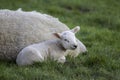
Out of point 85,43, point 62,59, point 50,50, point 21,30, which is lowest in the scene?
point 85,43

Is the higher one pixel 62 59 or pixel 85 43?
pixel 62 59

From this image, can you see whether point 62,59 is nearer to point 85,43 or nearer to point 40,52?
point 40,52

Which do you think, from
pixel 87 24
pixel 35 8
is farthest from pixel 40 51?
pixel 35 8

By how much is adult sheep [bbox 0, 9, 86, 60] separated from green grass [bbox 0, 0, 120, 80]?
0.28 metres

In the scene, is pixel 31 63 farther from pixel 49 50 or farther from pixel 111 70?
pixel 111 70

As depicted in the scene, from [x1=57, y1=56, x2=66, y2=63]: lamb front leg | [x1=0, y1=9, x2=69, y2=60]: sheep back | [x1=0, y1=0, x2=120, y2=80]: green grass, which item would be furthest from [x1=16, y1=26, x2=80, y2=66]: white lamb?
[x1=0, y1=9, x2=69, y2=60]: sheep back

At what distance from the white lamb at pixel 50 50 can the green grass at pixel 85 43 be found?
0.16 meters

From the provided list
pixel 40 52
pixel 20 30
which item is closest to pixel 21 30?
pixel 20 30

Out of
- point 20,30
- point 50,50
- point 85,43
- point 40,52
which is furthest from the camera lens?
point 85,43

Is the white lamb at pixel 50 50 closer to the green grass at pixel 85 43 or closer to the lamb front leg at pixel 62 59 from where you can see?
the lamb front leg at pixel 62 59

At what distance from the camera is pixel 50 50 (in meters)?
8.03

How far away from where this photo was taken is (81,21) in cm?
1559

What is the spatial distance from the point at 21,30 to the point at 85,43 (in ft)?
9.79

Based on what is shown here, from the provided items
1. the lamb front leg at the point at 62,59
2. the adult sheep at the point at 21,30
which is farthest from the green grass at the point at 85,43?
the adult sheep at the point at 21,30
